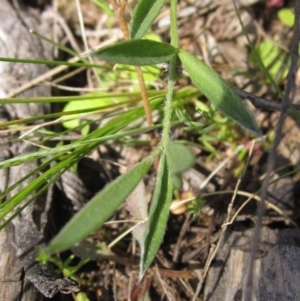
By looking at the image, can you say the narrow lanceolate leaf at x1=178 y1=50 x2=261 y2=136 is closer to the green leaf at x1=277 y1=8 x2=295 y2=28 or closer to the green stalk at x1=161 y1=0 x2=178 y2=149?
the green stalk at x1=161 y1=0 x2=178 y2=149

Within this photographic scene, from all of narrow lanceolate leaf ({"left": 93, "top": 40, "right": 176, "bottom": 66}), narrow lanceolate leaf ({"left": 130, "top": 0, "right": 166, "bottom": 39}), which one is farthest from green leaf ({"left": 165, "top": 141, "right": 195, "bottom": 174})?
narrow lanceolate leaf ({"left": 130, "top": 0, "right": 166, "bottom": 39})

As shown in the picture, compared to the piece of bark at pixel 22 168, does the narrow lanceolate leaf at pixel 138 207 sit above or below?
below

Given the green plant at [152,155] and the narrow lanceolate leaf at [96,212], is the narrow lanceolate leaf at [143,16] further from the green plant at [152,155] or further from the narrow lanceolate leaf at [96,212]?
the narrow lanceolate leaf at [96,212]

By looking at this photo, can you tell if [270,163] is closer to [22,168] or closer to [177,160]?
[177,160]

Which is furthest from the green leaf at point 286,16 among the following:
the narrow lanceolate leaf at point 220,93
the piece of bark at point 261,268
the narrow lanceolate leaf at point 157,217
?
the narrow lanceolate leaf at point 157,217

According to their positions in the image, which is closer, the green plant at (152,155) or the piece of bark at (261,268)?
the green plant at (152,155)

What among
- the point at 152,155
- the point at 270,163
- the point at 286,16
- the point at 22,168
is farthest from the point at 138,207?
the point at 286,16

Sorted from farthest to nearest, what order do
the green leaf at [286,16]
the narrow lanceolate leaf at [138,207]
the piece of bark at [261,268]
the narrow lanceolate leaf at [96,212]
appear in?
the green leaf at [286,16]
the narrow lanceolate leaf at [138,207]
the piece of bark at [261,268]
the narrow lanceolate leaf at [96,212]
